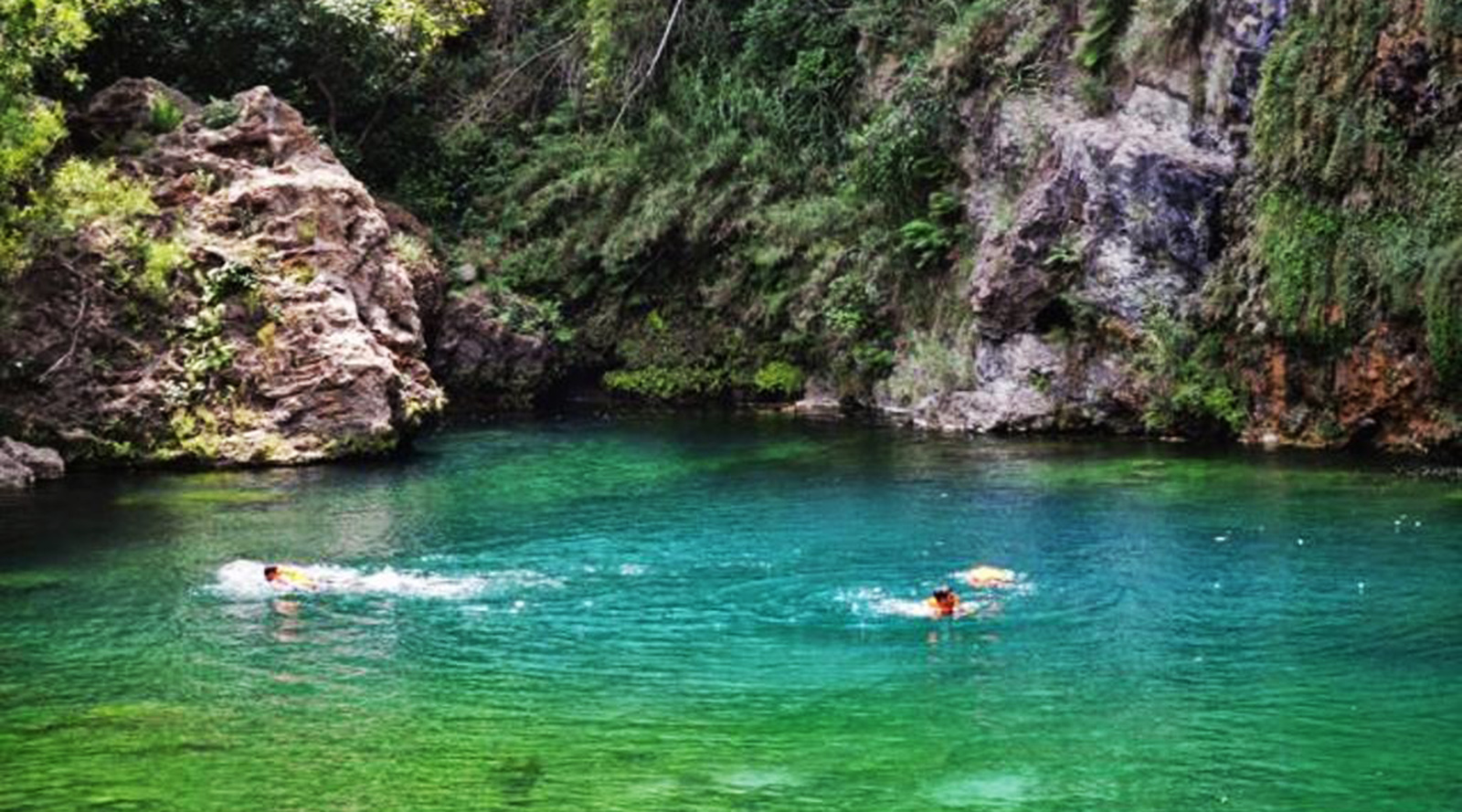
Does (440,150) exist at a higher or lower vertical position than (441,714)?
higher

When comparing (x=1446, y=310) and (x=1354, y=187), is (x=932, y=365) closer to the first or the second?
(x=1354, y=187)

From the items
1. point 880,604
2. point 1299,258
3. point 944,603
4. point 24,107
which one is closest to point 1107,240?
point 1299,258

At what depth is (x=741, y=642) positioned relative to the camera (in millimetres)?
15586

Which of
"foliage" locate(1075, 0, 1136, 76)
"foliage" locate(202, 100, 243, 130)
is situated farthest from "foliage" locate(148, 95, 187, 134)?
"foliage" locate(1075, 0, 1136, 76)

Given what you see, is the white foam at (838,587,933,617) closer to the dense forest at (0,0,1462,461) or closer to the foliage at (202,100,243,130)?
the dense forest at (0,0,1462,461)

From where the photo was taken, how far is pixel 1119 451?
26.8 meters

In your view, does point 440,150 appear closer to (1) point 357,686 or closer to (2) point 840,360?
(2) point 840,360

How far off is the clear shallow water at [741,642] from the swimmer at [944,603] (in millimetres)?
428

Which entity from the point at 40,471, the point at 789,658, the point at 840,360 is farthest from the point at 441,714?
the point at 840,360

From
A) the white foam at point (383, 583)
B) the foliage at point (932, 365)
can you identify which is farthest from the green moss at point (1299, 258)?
the white foam at point (383, 583)

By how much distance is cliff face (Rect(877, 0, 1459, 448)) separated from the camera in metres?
25.1

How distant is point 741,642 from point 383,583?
4357 mm

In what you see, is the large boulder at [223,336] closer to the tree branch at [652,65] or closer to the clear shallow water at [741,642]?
the clear shallow water at [741,642]

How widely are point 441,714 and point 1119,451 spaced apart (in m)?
15.6
